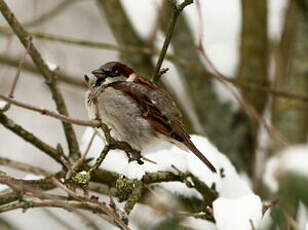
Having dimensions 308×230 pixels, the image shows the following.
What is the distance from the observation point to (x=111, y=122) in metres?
2.46

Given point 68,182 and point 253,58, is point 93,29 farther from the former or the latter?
point 68,182

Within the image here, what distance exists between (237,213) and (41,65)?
1.13 meters

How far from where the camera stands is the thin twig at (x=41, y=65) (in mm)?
2559

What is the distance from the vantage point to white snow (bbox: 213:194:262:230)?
1.87m

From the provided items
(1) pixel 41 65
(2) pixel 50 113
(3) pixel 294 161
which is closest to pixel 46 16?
(1) pixel 41 65

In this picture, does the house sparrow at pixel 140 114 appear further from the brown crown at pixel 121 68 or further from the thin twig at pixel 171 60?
the thin twig at pixel 171 60

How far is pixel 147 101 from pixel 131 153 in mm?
231

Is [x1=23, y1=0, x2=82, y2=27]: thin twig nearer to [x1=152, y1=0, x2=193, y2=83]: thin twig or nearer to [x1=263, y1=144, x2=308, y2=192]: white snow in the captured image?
[x1=152, y1=0, x2=193, y2=83]: thin twig

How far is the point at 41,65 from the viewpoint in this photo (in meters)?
2.68

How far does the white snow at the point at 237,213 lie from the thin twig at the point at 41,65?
31.6 inches

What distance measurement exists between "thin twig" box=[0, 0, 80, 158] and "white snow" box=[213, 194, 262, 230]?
2.63 feet

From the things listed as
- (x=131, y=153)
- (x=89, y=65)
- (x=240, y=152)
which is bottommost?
(x=131, y=153)

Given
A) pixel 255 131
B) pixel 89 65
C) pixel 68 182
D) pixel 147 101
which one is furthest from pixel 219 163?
pixel 89 65

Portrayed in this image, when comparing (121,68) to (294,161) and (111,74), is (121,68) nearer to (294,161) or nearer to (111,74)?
(111,74)
